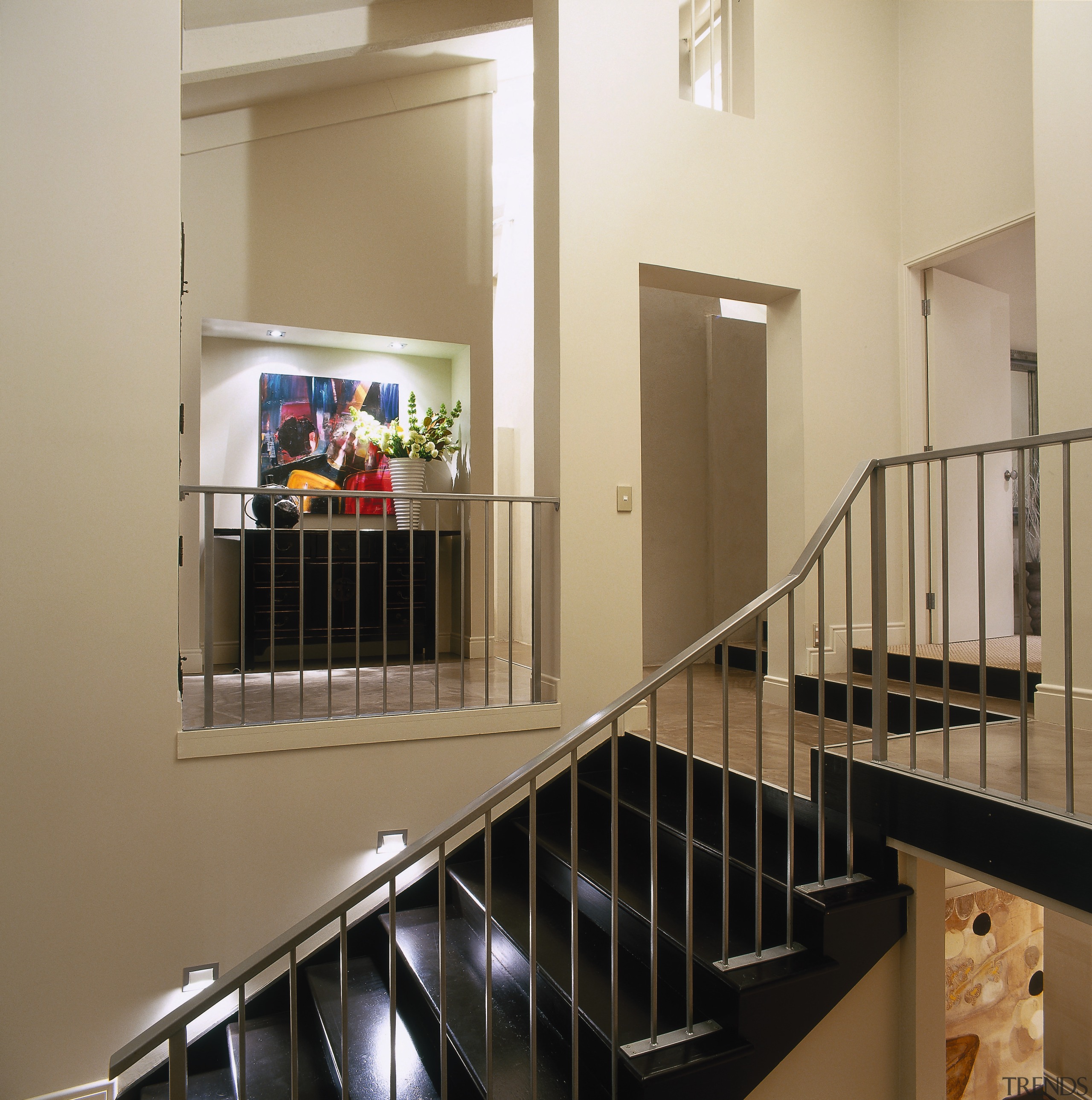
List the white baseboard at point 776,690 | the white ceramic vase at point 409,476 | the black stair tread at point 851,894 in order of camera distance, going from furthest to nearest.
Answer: the white ceramic vase at point 409,476 < the white baseboard at point 776,690 < the black stair tread at point 851,894

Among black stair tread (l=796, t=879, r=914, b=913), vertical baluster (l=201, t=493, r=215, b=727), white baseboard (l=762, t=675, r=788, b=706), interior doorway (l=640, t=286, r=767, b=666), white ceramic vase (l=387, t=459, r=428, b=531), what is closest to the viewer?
black stair tread (l=796, t=879, r=914, b=913)

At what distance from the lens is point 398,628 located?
5.12 m

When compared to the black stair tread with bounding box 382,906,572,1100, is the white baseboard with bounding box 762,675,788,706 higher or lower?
higher

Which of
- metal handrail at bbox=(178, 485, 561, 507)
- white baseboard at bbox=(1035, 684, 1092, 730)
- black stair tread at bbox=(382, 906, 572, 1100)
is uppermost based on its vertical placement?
metal handrail at bbox=(178, 485, 561, 507)

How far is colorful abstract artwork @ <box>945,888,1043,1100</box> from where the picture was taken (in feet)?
10.5

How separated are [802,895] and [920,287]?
356 cm

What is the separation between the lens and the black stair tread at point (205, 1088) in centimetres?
263

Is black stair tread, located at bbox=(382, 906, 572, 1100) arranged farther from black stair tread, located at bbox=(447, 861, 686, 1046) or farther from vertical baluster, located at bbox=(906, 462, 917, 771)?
vertical baluster, located at bbox=(906, 462, 917, 771)

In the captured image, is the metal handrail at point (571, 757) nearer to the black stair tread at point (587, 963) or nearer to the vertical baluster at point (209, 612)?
the black stair tread at point (587, 963)

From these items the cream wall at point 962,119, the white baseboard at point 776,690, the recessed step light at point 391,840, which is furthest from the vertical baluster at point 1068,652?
the cream wall at point 962,119

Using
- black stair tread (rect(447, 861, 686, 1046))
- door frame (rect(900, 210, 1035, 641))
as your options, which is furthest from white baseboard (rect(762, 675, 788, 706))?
black stair tread (rect(447, 861, 686, 1046))

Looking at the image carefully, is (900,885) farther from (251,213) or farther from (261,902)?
(251,213)

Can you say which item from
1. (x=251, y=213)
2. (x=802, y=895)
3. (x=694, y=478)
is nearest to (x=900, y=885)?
(x=802, y=895)

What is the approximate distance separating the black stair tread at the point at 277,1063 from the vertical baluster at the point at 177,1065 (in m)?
0.87
